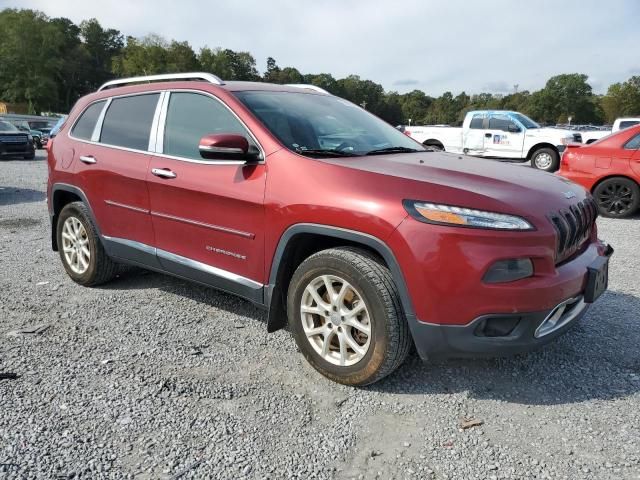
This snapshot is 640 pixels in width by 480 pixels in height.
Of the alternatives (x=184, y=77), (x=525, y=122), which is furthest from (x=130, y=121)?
(x=525, y=122)

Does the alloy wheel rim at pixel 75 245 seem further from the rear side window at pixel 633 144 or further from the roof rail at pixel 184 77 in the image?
the rear side window at pixel 633 144

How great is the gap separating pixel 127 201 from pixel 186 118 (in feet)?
2.65

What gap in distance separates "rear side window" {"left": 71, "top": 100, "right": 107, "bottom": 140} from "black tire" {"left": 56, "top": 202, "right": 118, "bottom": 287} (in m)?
0.60

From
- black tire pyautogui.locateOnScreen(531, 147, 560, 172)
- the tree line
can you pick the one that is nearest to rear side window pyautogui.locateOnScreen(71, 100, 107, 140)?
black tire pyautogui.locateOnScreen(531, 147, 560, 172)

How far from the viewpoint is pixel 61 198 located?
4.65 metres

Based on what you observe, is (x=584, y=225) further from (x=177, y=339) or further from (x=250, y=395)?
(x=177, y=339)

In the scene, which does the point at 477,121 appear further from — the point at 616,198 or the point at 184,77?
the point at 184,77

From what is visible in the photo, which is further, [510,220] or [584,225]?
[584,225]

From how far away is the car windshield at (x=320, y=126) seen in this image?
3205mm

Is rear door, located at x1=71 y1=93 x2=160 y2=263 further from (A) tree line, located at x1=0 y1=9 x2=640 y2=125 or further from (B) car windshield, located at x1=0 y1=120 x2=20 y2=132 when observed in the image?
(A) tree line, located at x1=0 y1=9 x2=640 y2=125

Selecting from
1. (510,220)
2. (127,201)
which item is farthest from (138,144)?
(510,220)

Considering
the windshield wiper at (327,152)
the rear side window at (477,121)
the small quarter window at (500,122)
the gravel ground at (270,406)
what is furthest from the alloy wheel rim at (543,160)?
the windshield wiper at (327,152)

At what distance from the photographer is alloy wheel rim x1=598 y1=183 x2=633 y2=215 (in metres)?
7.92

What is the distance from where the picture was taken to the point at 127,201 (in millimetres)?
3842
